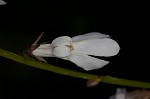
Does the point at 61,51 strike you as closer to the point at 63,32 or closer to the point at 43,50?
the point at 43,50

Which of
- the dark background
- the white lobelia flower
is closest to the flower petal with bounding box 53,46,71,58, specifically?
the white lobelia flower

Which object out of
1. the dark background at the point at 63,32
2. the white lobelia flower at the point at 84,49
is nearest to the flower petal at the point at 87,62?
the white lobelia flower at the point at 84,49

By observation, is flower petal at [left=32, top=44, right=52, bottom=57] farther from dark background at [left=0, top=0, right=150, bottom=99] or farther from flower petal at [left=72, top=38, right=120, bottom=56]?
dark background at [left=0, top=0, right=150, bottom=99]

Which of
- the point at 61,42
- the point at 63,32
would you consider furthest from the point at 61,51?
the point at 63,32

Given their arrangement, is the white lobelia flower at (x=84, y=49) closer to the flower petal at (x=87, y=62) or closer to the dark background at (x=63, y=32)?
the flower petal at (x=87, y=62)

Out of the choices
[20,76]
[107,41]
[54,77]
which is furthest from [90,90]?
[107,41]
